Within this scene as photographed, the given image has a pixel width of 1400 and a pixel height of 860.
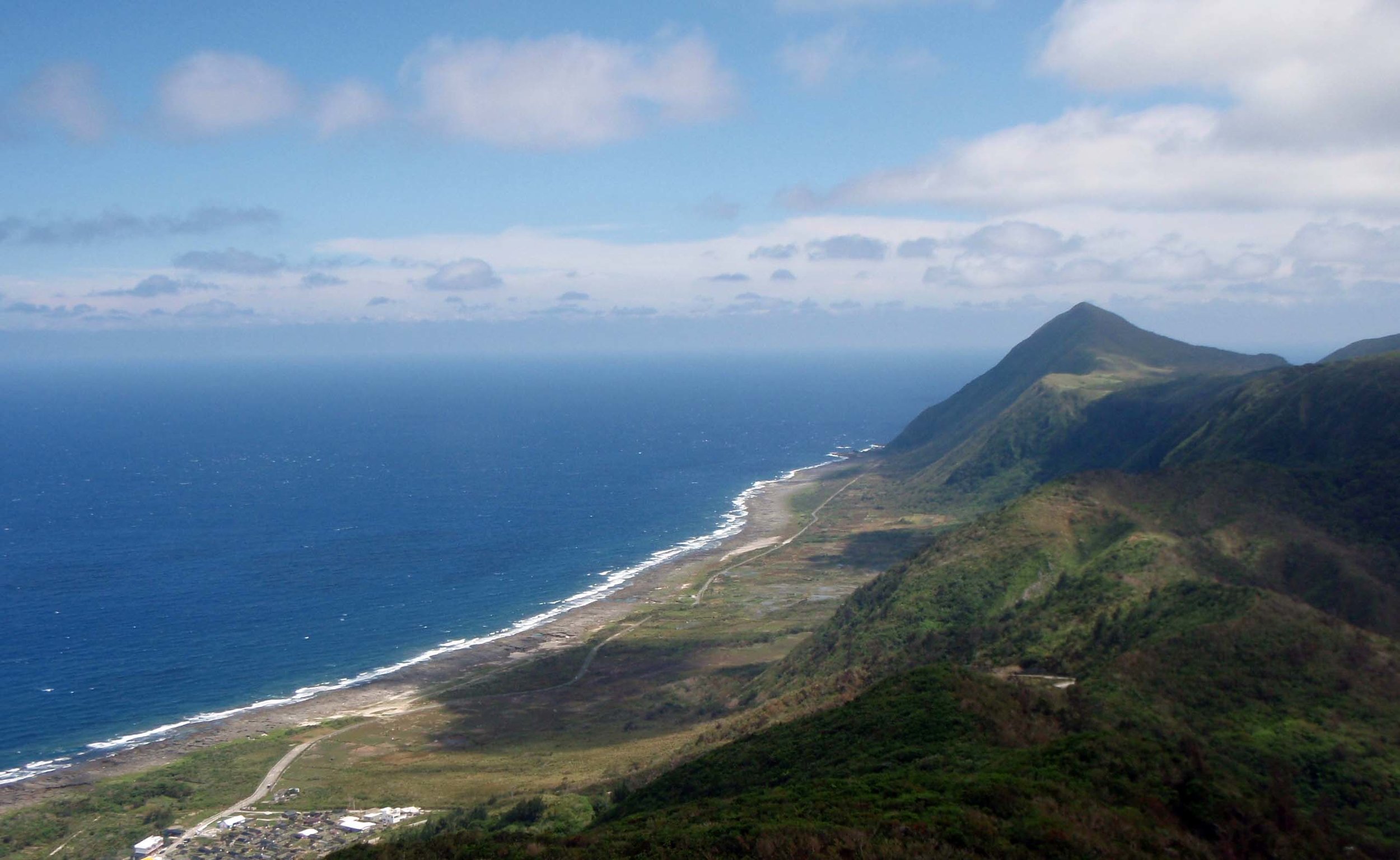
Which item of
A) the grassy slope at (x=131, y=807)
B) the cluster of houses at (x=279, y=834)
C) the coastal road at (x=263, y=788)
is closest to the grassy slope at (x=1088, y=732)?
the cluster of houses at (x=279, y=834)

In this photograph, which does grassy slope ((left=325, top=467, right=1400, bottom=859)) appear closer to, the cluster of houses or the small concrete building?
the small concrete building

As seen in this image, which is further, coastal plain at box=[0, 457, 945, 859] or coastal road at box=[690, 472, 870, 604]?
coastal road at box=[690, 472, 870, 604]

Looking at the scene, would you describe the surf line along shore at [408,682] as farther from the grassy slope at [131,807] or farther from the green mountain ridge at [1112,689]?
the green mountain ridge at [1112,689]

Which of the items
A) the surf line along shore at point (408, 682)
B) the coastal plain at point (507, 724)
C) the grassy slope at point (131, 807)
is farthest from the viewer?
the surf line along shore at point (408, 682)

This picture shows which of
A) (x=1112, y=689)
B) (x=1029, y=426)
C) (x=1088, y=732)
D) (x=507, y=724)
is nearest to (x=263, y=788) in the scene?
(x=507, y=724)

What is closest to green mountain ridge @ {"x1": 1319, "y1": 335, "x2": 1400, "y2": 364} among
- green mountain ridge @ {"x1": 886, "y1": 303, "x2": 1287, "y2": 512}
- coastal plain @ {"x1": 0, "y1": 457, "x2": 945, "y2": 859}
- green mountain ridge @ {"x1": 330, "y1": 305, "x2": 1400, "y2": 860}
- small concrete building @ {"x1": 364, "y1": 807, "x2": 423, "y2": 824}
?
green mountain ridge @ {"x1": 886, "y1": 303, "x2": 1287, "y2": 512}

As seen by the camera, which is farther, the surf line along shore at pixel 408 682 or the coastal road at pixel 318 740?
the surf line along shore at pixel 408 682

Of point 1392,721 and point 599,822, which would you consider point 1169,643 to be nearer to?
point 1392,721
